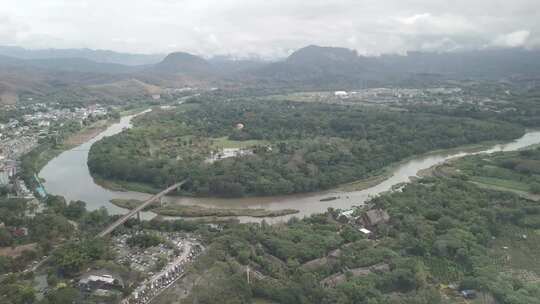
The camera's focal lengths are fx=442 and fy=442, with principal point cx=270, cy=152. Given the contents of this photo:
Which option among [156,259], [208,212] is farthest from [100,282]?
[208,212]

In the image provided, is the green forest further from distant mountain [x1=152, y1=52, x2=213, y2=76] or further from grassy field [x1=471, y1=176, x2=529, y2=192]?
distant mountain [x1=152, y1=52, x2=213, y2=76]

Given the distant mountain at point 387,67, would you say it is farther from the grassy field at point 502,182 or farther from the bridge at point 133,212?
the bridge at point 133,212

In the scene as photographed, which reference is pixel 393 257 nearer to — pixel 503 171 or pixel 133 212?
pixel 133 212

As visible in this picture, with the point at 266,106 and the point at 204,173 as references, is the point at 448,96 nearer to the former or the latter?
the point at 266,106

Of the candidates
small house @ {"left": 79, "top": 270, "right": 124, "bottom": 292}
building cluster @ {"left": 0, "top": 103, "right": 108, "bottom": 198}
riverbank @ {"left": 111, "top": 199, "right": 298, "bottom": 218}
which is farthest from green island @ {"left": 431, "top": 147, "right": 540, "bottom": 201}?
building cluster @ {"left": 0, "top": 103, "right": 108, "bottom": 198}

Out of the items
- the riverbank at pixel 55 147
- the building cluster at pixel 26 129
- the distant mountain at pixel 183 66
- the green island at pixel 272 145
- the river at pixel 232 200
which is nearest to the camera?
the river at pixel 232 200

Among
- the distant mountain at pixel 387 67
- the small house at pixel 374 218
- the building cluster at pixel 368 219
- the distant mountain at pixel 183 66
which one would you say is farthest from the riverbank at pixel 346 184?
the distant mountain at pixel 183 66
